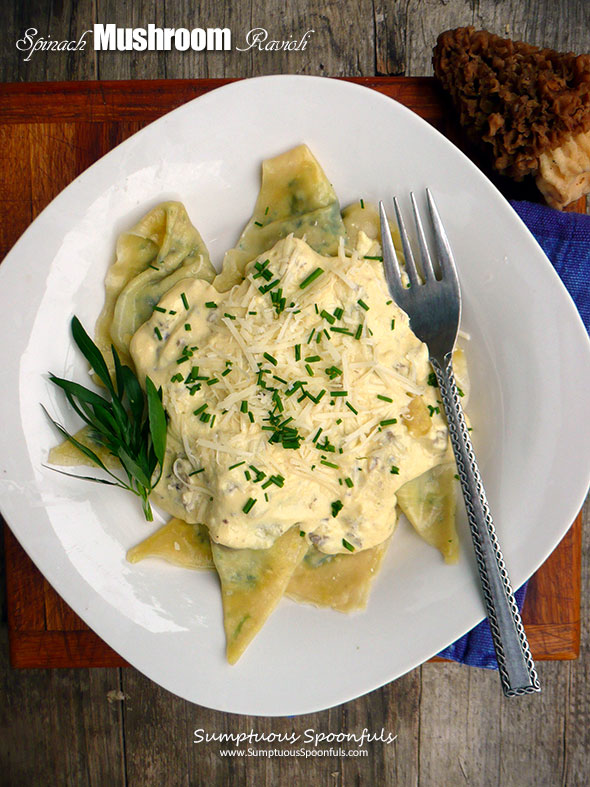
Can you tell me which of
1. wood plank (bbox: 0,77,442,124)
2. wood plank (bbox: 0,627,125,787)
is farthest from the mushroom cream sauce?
wood plank (bbox: 0,627,125,787)

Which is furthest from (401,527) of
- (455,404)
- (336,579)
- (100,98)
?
(100,98)

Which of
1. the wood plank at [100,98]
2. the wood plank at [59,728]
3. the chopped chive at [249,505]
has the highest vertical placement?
the wood plank at [100,98]

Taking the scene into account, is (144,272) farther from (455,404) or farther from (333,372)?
(455,404)

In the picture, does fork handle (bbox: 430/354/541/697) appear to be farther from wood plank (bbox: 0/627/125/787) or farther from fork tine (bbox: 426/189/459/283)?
wood plank (bbox: 0/627/125/787)

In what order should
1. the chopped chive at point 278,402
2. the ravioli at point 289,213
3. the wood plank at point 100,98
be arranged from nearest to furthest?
1. the chopped chive at point 278,402
2. the ravioli at point 289,213
3. the wood plank at point 100,98

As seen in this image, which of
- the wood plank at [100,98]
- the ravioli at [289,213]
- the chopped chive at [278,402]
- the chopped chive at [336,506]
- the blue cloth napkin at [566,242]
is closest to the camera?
the chopped chive at [278,402]

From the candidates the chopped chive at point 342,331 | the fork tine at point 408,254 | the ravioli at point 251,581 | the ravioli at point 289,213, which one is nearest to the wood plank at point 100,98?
the ravioli at point 289,213

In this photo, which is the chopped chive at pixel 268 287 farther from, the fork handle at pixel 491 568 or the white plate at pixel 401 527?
the fork handle at pixel 491 568
